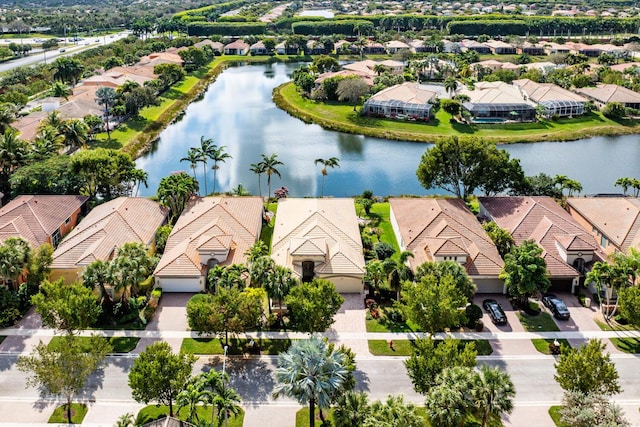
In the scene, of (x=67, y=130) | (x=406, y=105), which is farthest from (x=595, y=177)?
(x=67, y=130)

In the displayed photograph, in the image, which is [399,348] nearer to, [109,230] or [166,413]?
[166,413]

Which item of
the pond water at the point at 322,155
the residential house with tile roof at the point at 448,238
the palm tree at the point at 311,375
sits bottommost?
the pond water at the point at 322,155

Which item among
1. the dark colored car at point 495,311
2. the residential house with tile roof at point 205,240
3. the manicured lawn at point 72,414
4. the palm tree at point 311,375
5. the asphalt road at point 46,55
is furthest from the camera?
the asphalt road at point 46,55

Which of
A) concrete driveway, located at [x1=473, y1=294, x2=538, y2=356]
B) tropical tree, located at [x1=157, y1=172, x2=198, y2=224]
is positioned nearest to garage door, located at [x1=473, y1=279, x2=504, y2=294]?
concrete driveway, located at [x1=473, y1=294, x2=538, y2=356]

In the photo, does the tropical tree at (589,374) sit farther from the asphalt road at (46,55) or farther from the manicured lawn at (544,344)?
the asphalt road at (46,55)

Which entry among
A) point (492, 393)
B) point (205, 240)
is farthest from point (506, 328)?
point (205, 240)

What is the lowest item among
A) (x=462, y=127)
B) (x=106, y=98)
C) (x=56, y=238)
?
(x=462, y=127)

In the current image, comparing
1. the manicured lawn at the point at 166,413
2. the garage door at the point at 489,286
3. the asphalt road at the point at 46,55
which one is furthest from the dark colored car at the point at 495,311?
the asphalt road at the point at 46,55
